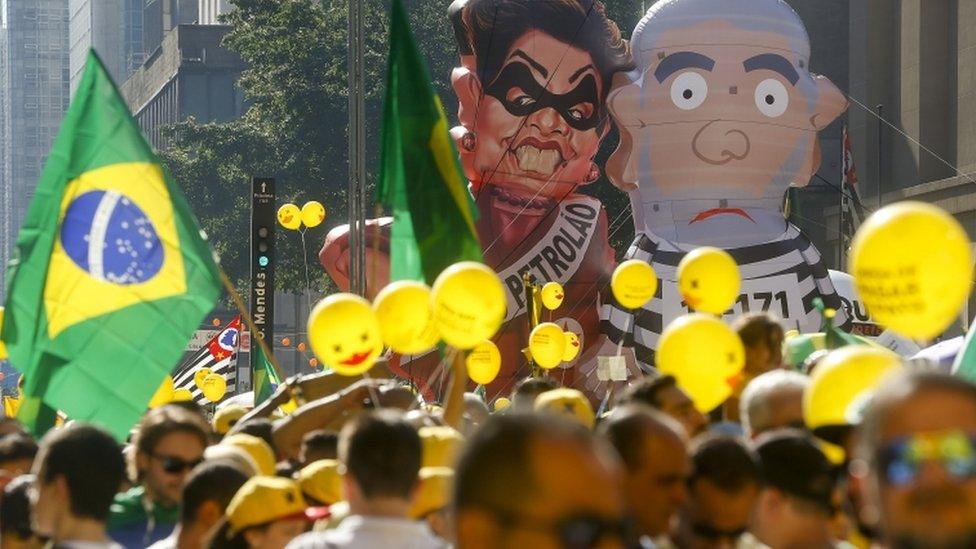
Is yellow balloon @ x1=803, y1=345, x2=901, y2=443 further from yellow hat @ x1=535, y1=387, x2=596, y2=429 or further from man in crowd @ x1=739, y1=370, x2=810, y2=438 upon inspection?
yellow hat @ x1=535, y1=387, x2=596, y2=429

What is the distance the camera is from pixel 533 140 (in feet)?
63.7

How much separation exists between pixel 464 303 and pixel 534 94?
1226cm

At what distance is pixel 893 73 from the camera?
115 feet

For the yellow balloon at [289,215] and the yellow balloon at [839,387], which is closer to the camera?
the yellow balloon at [839,387]

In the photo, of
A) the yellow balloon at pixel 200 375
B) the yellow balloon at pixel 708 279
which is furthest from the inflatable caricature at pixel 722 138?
the yellow balloon at pixel 708 279

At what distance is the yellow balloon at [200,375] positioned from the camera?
74.7 ft

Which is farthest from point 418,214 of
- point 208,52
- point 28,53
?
point 28,53

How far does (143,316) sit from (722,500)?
3.97 meters

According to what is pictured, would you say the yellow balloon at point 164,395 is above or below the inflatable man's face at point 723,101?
below

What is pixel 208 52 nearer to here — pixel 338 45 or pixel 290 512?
pixel 338 45

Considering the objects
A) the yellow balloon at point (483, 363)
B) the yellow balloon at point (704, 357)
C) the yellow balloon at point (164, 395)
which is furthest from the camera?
the yellow balloon at point (483, 363)

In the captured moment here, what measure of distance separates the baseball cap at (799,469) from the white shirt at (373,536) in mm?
790

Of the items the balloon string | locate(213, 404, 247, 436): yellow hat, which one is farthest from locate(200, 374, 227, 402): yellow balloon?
the balloon string

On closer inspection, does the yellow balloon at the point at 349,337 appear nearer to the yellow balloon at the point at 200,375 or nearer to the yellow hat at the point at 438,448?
the yellow hat at the point at 438,448
